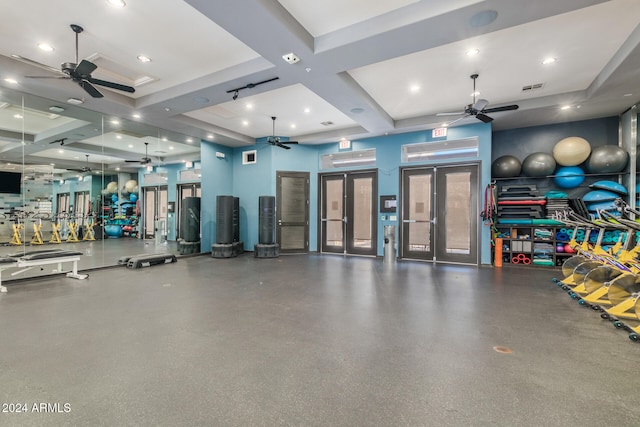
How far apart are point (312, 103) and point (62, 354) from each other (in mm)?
5438

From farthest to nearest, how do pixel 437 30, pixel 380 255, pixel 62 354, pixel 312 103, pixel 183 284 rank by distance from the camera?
pixel 380 255 < pixel 312 103 < pixel 183 284 < pixel 437 30 < pixel 62 354

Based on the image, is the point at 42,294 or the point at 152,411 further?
the point at 42,294

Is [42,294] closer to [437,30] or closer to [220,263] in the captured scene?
[220,263]

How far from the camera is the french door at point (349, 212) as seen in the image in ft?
26.2

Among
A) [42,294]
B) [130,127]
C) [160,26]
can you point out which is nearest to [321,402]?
[160,26]

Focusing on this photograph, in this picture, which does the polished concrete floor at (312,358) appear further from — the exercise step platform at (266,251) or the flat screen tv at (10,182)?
the exercise step platform at (266,251)

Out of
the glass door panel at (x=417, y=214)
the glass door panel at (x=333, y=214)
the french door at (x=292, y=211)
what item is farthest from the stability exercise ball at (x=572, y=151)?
the french door at (x=292, y=211)

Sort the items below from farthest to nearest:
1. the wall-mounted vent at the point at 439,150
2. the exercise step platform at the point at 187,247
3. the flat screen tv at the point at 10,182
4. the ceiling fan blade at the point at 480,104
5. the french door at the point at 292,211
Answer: the french door at the point at 292,211, the exercise step platform at the point at 187,247, the wall-mounted vent at the point at 439,150, the flat screen tv at the point at 10,182, the ceiling fan blade at the point at 480,104

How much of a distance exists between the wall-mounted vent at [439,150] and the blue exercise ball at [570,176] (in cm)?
183

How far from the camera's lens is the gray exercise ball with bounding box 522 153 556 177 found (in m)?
6.21

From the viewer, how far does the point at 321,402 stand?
1770 mm

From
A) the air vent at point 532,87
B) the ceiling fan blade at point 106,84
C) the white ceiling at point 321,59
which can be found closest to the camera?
the white ceiling at point 321,59

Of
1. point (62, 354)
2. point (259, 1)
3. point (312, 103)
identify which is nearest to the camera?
point (62, 354)

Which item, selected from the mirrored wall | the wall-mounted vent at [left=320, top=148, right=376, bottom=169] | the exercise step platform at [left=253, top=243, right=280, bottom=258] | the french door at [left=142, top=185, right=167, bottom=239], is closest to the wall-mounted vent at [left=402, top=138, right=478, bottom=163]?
the wall-mounted vent at [left=320, top=148, right=376, bottom=169]
